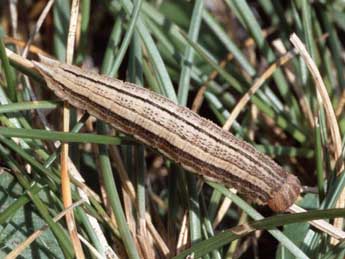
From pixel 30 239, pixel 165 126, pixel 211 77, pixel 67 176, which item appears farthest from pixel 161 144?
pixel 211 77

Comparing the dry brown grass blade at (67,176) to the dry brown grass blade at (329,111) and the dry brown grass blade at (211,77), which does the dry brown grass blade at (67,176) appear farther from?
the dry brown grass blade at (329,111)

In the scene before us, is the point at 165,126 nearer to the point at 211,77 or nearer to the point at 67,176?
the point at 67,176

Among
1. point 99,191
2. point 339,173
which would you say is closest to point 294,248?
point 339,173

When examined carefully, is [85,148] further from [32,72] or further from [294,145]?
[294,145]

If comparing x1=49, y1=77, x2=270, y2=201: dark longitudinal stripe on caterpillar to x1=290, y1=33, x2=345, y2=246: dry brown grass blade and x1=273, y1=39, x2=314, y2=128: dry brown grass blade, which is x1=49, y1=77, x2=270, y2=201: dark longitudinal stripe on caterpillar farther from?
x1=273, y1=39, x2=314, y2=128: dry brown grass blade

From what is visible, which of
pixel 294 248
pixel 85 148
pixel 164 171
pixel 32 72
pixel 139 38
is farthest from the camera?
pixel 164 171

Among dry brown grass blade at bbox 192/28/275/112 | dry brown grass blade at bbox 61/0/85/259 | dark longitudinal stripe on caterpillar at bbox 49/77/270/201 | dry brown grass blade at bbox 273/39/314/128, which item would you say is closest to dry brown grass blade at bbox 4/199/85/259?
dry brown grass blade at bbox 61/0/85/259
